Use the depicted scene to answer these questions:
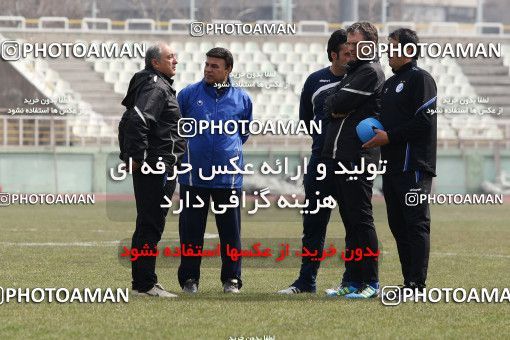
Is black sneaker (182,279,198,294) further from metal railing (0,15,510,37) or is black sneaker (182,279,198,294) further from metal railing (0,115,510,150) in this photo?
metal railing (0,15,510,37)

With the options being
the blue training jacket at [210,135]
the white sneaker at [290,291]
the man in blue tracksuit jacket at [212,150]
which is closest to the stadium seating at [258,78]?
the man in blue tracksuit jacket at [212,150]

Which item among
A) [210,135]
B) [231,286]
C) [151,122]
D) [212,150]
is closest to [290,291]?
[231,286]

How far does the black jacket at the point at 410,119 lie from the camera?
9.45 meters

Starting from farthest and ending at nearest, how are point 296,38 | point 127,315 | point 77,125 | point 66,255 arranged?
point 296,38
point 77,125
point 66,255
point 127,315

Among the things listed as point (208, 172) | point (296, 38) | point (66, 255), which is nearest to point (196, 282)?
point (208, 172)

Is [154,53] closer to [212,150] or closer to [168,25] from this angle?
[212,150]

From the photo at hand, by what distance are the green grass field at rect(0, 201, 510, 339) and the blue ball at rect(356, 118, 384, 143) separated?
1.04 meters

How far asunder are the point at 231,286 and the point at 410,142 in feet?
6.20

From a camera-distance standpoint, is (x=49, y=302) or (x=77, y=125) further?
(x=77, y=125)

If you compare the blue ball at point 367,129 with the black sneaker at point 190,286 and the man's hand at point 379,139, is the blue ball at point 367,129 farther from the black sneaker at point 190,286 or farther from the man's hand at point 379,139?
the black sneaker at point 190,286

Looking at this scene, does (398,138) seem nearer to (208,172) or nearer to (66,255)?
(208,172)

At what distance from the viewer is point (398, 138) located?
946 centimetres

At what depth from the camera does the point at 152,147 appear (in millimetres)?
9602

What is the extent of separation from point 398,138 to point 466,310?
1.36m
